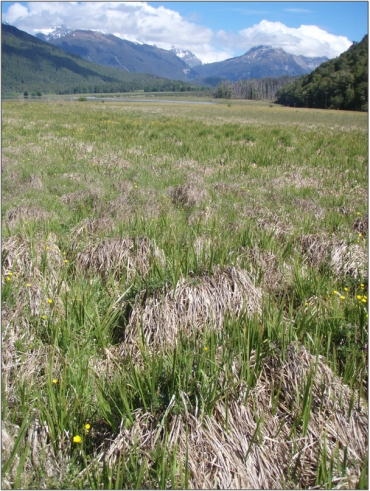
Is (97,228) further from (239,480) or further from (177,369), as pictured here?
(239,480)

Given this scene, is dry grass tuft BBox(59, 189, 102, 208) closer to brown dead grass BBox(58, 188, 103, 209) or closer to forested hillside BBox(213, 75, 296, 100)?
brown dead grass BBox(58, 188, 103, 209)

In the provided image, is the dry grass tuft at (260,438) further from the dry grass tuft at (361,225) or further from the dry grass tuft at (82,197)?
the dry grass tuft at (82,197)

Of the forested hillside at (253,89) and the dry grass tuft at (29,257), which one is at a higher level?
the forested hillside at (253,89)

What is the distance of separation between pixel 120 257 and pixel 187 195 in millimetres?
3310

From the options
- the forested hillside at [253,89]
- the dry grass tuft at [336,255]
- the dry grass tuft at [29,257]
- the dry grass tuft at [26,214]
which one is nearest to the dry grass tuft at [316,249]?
the dry grass tuft at [336,255]

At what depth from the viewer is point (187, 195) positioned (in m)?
7.87

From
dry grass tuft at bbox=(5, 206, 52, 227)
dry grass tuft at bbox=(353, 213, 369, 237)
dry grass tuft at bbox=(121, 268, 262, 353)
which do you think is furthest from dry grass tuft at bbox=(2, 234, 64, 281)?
dry grass tuft at bbox=(353, 213, 369, 237)

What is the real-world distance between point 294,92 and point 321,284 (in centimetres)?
12203

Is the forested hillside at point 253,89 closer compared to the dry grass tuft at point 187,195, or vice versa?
the dry grass tuft at point 187,195

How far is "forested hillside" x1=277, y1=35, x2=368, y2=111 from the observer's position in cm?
8569

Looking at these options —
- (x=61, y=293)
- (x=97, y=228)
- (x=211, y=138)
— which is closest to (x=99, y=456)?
(x=61, y=293)

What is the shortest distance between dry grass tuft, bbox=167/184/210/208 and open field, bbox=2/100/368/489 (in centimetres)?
31

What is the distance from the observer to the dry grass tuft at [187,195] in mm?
7703

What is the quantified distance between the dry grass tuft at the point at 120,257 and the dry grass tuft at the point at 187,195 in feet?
9.04
